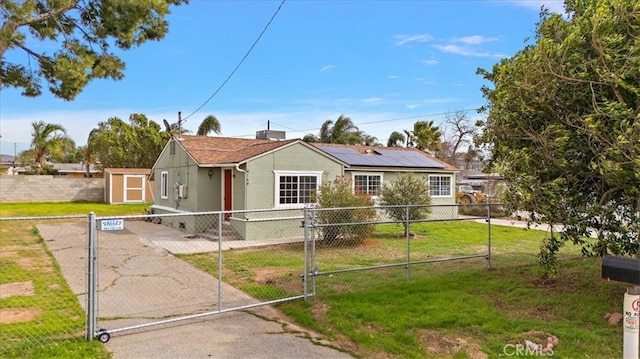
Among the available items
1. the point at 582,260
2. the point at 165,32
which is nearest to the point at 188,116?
the point at 165,32

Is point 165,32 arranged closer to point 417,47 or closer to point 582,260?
point 417,47

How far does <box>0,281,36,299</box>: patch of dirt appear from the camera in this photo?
25.3 ft

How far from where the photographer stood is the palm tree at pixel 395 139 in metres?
40.8

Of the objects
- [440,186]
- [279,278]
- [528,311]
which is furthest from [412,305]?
[440,186]

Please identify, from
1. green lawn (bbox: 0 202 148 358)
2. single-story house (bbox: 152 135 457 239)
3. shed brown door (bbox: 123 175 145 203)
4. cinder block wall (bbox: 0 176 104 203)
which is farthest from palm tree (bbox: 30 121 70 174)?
green lawn (bbox: 0 202 148 358)

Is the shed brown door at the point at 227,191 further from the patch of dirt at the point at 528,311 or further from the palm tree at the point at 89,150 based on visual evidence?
the palm tree at the point at 89,150

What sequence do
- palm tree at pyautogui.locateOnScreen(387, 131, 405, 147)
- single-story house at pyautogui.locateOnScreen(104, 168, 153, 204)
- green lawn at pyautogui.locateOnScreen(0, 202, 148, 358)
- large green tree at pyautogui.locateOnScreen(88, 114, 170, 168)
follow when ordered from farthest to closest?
1. palm tree at pyautogui.locateOnScreen(387, 131, 405, 147)
2. large green tree at pyautogui.locateOnScreen(88, 114, 170, 168)
3. single-story house at pyautogui.locateOnScreen(104, 168, 153, 204)
4. green lawn at pyautogui.locateOnScreen(0, 202, 148, 358)

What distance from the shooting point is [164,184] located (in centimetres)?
1975

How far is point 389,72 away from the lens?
20.3 meters

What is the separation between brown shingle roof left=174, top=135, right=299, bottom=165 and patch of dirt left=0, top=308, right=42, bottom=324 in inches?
340

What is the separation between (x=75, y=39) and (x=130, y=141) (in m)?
25.5

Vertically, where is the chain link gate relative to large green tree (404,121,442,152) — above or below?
below

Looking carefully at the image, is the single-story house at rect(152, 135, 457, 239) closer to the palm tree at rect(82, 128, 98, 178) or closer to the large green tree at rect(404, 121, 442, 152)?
the large green tree at rect(404, 121, 442, 152)

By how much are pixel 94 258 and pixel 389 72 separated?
17153 mm
